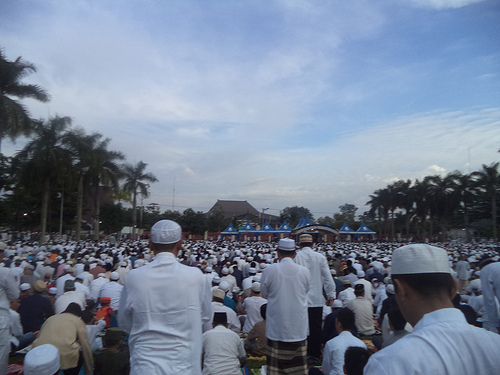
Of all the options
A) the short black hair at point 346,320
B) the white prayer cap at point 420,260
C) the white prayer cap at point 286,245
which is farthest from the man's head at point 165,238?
the short black hair at point 346,320

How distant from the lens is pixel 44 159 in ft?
92.8

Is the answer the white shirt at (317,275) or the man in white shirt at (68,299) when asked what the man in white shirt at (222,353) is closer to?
the white shirt at (317,275)

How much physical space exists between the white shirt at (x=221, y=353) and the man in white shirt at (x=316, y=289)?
126cm

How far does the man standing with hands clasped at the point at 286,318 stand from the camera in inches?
152

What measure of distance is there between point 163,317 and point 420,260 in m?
1.55

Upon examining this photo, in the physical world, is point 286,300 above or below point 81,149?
below

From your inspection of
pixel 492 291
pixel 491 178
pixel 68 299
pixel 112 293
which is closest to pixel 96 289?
pixel 112 293

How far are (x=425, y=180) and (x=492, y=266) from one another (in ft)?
190

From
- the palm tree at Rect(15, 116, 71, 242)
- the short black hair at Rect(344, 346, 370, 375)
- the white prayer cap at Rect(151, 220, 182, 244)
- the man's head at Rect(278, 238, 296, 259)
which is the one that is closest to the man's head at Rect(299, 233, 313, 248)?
the man's head at Rect(278, 238, 296, 259)

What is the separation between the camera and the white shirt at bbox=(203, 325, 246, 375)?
14.0 ft

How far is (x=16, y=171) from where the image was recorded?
3100cm

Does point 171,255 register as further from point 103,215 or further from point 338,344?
point 103,215

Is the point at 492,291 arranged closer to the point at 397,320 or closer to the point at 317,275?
the point at 397,320

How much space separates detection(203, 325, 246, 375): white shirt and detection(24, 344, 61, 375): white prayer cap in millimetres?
1589
